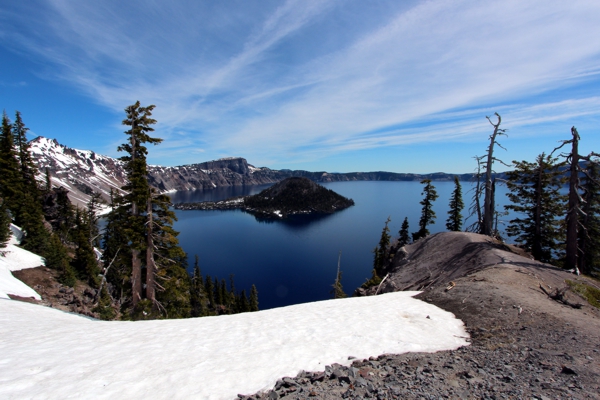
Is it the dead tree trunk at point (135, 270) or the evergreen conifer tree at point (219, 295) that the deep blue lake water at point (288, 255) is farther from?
the dead tree trunk at point (135, 270)

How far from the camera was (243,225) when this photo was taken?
160 metres

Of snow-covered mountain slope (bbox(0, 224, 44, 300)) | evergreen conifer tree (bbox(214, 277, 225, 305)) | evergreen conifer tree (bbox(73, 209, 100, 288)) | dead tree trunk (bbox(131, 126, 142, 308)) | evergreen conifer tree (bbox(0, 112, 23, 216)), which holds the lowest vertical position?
evergreen conifer tree (bbox(214, 277, 225, 305))

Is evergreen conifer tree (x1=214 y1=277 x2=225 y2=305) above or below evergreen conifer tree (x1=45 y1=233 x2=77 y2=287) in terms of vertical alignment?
below

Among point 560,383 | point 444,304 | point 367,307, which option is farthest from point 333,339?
point 444,304

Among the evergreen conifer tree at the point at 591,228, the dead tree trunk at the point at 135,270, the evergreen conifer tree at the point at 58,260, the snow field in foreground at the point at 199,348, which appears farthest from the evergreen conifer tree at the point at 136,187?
the evergreen conifer tree at the point at 591,228

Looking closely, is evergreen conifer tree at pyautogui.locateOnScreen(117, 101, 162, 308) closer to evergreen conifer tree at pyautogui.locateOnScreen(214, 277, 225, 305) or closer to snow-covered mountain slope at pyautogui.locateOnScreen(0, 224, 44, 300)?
snow-covered mountain slope at pyautogui.locateOnScreen(0, 224, 44, 300)

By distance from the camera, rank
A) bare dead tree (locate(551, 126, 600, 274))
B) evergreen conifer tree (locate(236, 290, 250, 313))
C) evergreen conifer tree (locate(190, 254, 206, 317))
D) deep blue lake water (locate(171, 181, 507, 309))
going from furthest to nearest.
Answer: deep blue lake water (locate(171, 181, 507, 309)) → evergreen conifer tree (locate(190, 254, 206, 317)) → evergreen conifer tree (locate(236, 290, 250, 313)) → bare dead tree (locate(551, 126, 600, 274))

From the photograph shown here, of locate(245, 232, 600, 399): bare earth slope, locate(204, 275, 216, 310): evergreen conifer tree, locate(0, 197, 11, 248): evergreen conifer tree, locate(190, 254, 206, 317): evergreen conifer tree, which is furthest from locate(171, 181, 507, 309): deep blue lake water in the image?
locate(245, 232, 600, 399): bare earth slope

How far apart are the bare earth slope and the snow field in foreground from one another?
733 mm

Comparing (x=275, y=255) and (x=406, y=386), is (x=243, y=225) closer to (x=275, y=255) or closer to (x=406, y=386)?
(x=275, y=255)

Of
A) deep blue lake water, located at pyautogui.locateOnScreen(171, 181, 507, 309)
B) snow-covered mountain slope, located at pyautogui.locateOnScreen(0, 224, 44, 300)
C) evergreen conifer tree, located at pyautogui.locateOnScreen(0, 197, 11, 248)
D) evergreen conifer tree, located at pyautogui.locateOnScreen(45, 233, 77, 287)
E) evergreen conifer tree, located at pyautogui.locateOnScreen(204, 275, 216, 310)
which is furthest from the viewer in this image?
deep blue lake water, located at pyautogui.locateOnScreen(171, 181, 507, 309)

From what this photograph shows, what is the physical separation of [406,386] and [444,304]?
733cm

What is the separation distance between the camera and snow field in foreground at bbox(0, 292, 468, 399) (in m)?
5.94

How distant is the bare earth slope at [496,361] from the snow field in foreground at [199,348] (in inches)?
28.8
